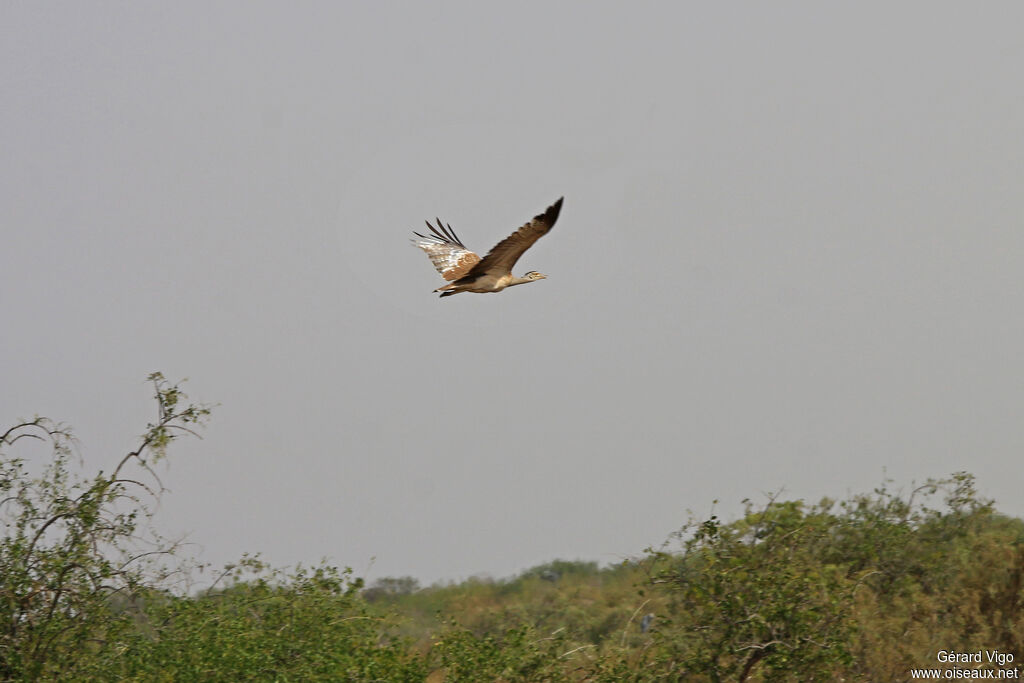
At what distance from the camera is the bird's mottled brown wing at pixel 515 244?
1094cm

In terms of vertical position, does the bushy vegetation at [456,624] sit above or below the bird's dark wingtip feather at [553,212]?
below

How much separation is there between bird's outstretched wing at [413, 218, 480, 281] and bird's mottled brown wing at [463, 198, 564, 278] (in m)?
1.01

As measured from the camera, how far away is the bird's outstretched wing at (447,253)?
42.5ft

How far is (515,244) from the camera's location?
11.2m

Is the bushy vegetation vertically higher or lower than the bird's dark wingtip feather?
lower

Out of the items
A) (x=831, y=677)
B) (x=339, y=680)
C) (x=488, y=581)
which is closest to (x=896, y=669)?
(x=831, y=677)

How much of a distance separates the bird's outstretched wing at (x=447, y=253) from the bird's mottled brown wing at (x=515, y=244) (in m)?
1.01

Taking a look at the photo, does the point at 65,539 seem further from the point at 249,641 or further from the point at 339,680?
the point at 339,680

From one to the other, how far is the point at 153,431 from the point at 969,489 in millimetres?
13846

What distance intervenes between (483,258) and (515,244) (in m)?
0.38

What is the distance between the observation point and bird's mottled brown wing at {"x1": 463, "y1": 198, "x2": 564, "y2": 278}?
10938 millimetres

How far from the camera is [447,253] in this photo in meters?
13.5

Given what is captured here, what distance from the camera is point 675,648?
43.1ft

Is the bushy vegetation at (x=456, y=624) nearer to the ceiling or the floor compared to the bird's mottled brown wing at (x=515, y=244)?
nearer to the floor
